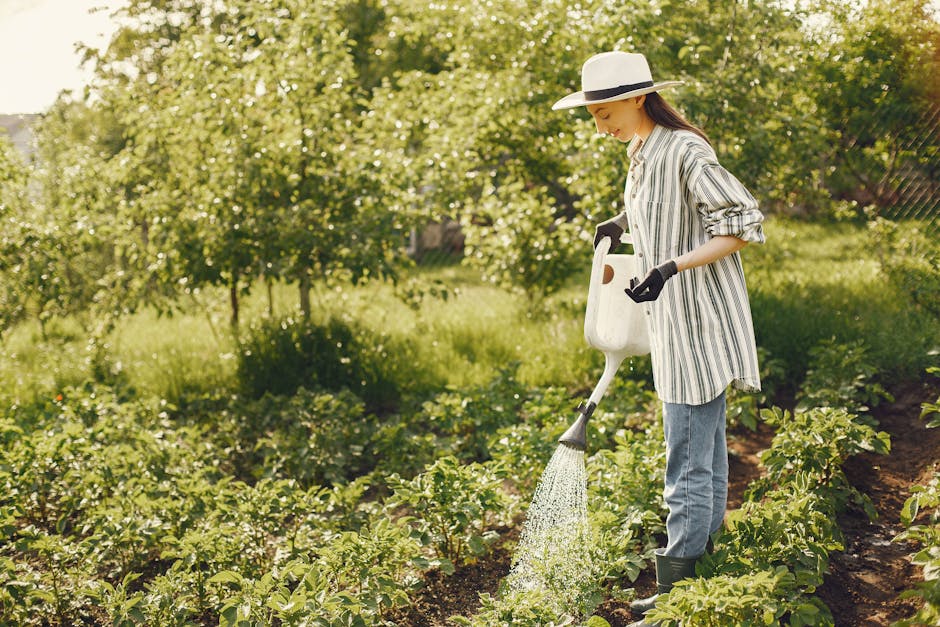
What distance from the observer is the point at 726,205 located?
2.42 meters

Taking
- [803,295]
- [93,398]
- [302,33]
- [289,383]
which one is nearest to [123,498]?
[93,398]

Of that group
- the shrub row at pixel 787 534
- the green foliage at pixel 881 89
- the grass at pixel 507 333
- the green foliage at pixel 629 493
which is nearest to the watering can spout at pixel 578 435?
the green foliage at pixel 629 493

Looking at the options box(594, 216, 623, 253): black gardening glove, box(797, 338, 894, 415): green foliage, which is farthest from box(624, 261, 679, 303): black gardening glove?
box(797, 338, 894, 415): green foliage

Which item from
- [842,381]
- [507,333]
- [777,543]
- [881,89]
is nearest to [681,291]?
[777,543]

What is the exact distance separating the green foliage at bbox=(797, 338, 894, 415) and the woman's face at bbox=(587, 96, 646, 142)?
1.89 meters

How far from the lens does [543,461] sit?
12.3ft

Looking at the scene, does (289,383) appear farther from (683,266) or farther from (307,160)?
(683,266)

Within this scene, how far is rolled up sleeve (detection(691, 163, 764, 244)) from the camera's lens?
2.41 meters

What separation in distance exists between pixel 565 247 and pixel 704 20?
1.77 meters

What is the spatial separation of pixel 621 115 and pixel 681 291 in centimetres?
54

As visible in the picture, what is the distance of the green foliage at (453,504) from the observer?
321cm

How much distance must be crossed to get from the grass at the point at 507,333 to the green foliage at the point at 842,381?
24 cm

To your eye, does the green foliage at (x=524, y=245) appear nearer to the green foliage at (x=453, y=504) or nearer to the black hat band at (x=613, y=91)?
the green foliage at (x=453, y=504)

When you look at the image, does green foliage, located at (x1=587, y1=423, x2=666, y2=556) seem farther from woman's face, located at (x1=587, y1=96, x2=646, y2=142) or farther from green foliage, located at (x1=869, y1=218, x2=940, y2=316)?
green foliage, located at (x1=869, y1=218, x2=940, y2=316)
